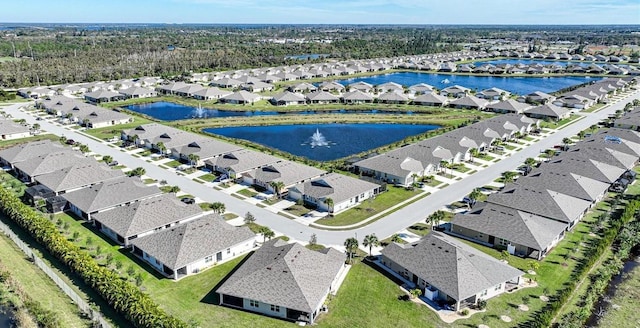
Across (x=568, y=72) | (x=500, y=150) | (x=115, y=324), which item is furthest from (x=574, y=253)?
(x=568, y=72)

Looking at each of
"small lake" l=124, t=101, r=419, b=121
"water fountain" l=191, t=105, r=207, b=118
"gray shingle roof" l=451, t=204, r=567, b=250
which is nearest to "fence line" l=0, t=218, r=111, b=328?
"gray shingle roof" l=451, t=204, r=567, b=250

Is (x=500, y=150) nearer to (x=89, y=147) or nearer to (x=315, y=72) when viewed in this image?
(x=89, y=147)

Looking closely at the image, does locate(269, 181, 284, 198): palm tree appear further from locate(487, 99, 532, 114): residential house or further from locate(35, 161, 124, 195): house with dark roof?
locate(487, 99, 532, 114): residential house

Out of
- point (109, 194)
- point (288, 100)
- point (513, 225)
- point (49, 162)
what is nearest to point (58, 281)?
point (109, 194)

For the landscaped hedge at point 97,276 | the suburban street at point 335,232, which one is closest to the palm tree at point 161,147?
the suburban street at point 335,232

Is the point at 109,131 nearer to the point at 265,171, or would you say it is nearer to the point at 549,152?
the point at 265,171

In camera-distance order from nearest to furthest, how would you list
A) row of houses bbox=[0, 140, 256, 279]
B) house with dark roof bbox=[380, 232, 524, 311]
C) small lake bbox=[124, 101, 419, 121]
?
1. house with dark roof bbox=[380, 232, 524, 311]
2. row of houses bbox=[0, 140, 256, 279]
3. small lake bbox=[124, 101, 419, 121]
